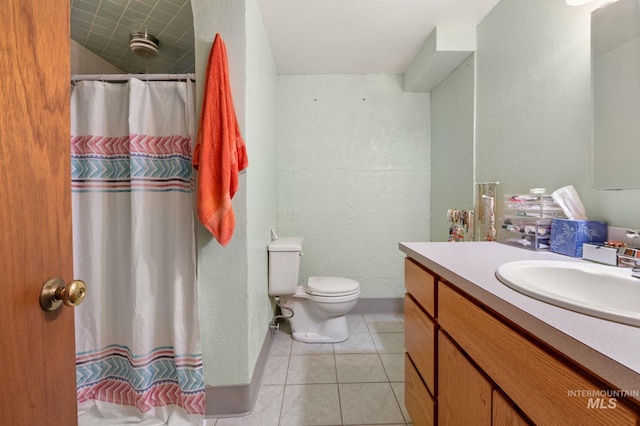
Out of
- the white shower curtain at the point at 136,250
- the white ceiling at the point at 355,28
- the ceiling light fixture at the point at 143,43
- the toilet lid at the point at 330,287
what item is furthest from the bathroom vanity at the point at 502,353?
the ceiling light fixture at the point at 143,43

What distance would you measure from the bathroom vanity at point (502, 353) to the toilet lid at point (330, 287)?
82 cm

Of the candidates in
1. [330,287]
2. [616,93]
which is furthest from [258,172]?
[616,93]

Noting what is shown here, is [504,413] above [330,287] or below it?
above

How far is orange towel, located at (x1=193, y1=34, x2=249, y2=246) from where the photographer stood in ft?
3.80

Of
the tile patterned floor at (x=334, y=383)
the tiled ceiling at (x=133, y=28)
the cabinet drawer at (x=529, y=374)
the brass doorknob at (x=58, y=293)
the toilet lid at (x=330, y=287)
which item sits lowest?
the tile patterned floor at (x=334, y=383)

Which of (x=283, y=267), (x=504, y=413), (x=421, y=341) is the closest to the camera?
(x=504, y=413)

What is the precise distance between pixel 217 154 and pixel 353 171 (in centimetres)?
147

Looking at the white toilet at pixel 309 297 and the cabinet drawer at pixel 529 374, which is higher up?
the cabinet drawer at pixel 529 374

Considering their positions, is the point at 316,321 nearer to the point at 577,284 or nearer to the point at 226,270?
the point at 226,270

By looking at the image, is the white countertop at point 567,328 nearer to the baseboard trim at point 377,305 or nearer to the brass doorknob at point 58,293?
the brass doorknob at point 58,293

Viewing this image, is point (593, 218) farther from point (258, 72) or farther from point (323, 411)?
point (258, 72)

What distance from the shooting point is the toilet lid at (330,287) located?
1.91 m

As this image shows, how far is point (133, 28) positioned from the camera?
170 cm

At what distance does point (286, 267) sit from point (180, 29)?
181 cm
